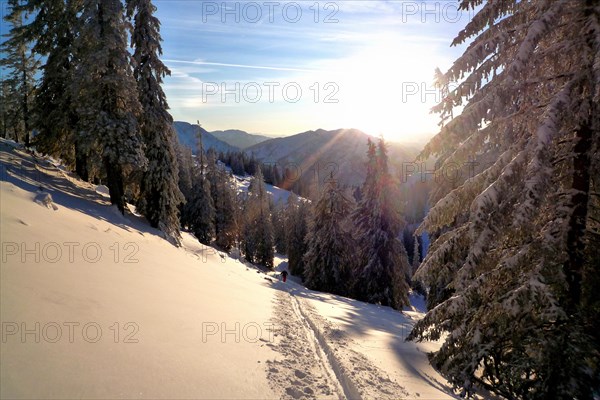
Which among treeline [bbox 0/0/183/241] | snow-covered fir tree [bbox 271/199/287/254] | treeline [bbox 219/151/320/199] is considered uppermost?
treeline [bbox 219/151/320/199]

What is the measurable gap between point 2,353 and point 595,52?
369 inches

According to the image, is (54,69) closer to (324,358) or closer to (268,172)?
(324,358)

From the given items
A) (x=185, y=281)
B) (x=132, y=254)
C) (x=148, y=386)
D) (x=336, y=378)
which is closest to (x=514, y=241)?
(x=336, y=378)

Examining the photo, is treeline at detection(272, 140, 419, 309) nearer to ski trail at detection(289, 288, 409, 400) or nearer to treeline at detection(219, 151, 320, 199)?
ski trail at detection(289, 288, 409, 400)

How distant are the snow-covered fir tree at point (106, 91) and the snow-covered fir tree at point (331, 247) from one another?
17.0 m

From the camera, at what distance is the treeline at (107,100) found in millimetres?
17500

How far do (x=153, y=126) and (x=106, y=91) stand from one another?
11.4 ft

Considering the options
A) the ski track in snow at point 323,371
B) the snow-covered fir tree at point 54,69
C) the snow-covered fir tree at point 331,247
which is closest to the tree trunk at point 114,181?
the snow-covered fir tree at point 54,69

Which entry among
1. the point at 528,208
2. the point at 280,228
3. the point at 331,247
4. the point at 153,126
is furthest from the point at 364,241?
the point at 280,228

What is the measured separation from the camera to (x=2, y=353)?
4199 mm

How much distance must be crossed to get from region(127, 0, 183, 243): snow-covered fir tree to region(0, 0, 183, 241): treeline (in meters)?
0.06

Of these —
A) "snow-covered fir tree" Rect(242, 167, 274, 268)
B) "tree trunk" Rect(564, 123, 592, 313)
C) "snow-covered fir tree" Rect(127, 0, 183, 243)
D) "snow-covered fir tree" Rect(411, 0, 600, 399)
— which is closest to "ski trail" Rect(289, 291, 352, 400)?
"snow-covered fir tree" Rect(411, 0, 600, 399)

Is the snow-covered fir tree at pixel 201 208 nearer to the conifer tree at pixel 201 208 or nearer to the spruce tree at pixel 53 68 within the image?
the conifer tree at pixel 201 208

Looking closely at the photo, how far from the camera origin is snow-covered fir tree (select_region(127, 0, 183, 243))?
67.4 ft
